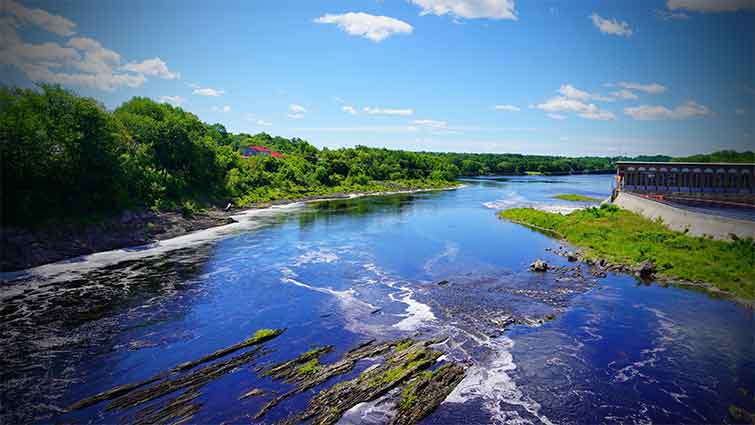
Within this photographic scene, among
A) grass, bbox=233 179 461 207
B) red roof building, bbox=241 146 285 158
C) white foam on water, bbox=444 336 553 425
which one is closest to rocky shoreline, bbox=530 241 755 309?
white foam on water, bbox=444 336 553 425

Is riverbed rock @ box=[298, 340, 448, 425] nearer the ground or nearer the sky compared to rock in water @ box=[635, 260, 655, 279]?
nearer the ground

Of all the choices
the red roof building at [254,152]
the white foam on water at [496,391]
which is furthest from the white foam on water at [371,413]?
the red roof building at [254,152]

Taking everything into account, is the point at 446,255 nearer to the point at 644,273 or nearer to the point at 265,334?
the point at 644,273

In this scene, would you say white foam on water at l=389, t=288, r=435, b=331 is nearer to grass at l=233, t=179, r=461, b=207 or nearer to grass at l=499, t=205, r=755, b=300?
grass at l=499, t=205, r=755, b=300

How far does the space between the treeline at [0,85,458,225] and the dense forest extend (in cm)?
7

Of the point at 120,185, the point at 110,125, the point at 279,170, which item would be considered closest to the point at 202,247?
the point at 120,185

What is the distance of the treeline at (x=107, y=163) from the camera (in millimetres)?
Result: 30719

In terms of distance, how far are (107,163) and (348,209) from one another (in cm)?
3425

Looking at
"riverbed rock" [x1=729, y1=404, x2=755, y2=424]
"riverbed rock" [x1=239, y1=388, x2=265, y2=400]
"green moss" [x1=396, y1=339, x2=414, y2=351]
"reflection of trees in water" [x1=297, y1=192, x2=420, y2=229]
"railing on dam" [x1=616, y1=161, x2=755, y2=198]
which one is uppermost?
"railing on dam" [x1=616, y1=161, x2=755, y2=198]

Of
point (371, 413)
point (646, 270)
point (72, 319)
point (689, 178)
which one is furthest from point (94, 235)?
point (689, 178)

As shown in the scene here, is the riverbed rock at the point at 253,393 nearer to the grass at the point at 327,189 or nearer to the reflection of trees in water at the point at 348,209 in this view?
the reflection of trees in water at the point at 348,209

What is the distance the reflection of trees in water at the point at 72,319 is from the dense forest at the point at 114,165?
9.20 metres

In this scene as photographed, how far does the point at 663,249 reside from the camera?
31250mm

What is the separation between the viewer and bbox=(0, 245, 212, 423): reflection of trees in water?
47.9 feet
